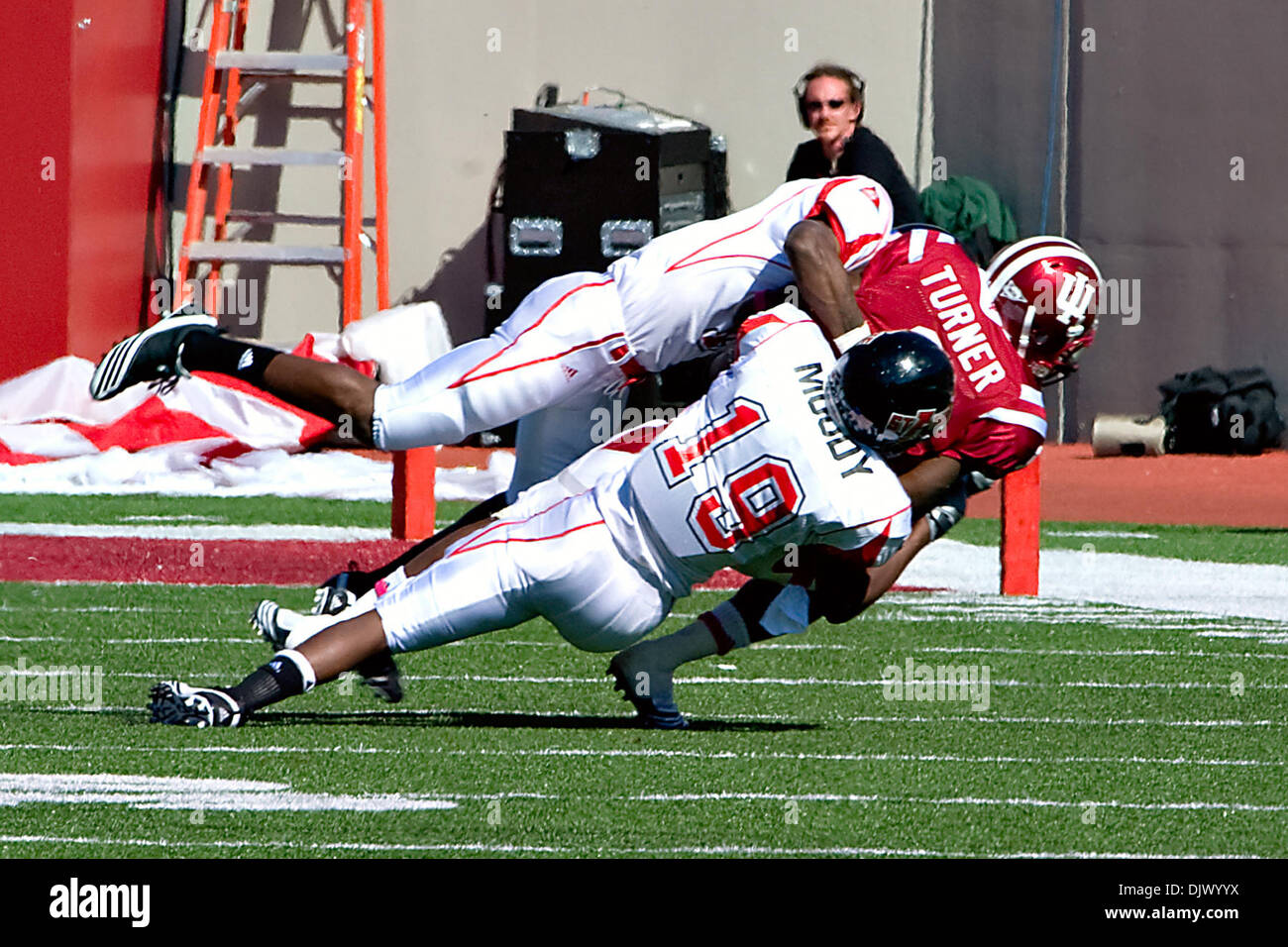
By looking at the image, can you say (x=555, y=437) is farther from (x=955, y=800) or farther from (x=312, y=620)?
(x=955, y=800)

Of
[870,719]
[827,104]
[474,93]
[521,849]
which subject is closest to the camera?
[521,849]

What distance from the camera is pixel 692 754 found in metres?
5.42

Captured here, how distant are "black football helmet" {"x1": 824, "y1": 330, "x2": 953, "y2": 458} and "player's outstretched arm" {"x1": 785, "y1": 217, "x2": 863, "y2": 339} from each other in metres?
0.38

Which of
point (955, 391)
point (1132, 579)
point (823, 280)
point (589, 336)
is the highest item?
point (823, 280)

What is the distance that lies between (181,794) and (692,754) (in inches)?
49.3

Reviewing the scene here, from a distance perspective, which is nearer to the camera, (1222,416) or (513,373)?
(513,373)

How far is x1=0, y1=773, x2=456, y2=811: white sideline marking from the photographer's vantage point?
4609 millimetres

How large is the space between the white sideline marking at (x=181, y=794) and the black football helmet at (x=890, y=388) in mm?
1288

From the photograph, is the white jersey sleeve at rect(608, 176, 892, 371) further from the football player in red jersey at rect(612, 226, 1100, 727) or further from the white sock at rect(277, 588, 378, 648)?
the white sock at rect(277, 588, 378, 648)

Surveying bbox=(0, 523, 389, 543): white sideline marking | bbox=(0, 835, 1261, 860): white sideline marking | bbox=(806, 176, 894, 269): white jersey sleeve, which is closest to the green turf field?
bbox=(0, 835, 1261, 860): white sideline marking

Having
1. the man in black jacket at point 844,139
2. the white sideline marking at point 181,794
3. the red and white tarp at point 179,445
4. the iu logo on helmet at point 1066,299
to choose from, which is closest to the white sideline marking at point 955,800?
the white sideline marking at point 181,794

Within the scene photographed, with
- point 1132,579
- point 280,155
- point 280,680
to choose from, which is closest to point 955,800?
point 280,680

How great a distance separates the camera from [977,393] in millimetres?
5828
